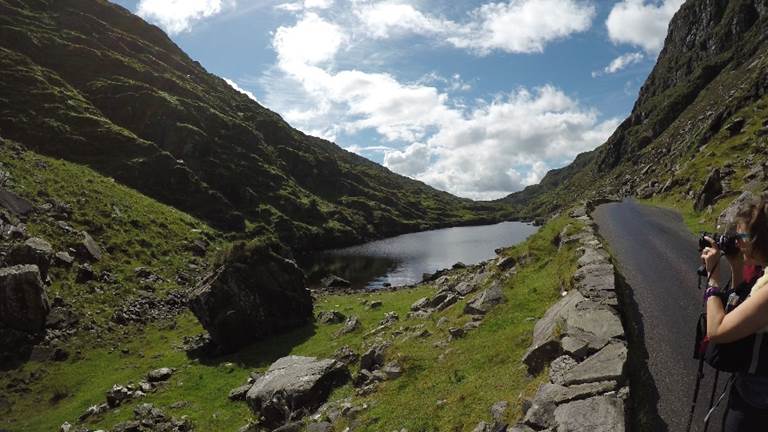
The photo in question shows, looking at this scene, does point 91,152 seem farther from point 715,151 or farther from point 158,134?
point 715,151

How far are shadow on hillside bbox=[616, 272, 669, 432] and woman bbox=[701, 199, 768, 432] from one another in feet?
14.0

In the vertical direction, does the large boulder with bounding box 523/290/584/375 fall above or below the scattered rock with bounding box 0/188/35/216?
below

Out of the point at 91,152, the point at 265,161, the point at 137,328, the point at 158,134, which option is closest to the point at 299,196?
the point at 265,161

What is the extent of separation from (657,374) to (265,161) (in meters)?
179

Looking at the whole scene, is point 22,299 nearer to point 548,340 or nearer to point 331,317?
point 331,317

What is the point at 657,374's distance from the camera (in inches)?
492

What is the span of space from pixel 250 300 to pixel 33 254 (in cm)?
2365

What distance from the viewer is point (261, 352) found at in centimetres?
3594

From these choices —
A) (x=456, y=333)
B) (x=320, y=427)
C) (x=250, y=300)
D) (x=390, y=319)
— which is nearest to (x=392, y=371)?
(x=456, y=333)

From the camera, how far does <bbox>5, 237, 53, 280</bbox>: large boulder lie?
141 ft

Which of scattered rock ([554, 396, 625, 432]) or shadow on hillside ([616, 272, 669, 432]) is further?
shadow on hillside ([616, 272, 669, 432])

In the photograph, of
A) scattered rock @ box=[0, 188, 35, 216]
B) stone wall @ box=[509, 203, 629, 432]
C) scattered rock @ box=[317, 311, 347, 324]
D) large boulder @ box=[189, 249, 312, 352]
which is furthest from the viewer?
scattered rock @ box=[0, 188, 35, 216]

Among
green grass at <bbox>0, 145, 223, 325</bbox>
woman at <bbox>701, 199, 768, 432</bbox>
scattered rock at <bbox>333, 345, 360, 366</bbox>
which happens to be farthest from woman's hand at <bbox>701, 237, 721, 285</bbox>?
green grass at <bbox>0, 145, 223, 325</bbox>

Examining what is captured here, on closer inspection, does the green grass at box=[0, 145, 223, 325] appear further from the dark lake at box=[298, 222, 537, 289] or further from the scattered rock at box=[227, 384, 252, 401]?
the dark lake at box=[298, 222, 537, 289]
